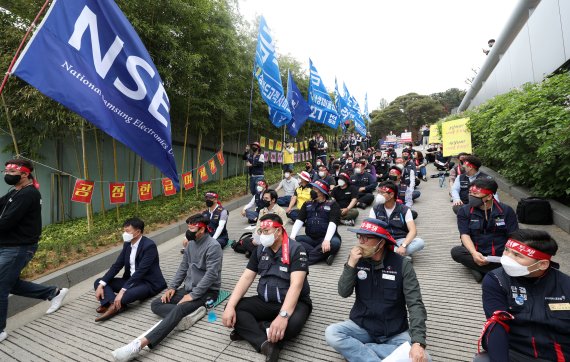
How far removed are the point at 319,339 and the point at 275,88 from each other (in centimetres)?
688

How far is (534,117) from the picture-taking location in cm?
525

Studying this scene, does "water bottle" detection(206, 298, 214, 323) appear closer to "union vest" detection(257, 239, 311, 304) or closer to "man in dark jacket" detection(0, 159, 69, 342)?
"union vest" detection(257, 239, 311, 304)

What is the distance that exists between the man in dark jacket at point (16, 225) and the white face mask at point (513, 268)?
449cm

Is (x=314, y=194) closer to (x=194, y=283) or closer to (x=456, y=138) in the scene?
(x=194, y=283)

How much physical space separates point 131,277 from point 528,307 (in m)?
3.97

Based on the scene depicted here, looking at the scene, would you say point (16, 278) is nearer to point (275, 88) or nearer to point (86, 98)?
point (86, 98)

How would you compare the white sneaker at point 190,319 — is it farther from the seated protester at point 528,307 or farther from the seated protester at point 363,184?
the seated protester at point 363,184

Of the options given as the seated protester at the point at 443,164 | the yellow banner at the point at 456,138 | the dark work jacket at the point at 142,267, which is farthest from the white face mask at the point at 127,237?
the seated protester at the point at 443,164

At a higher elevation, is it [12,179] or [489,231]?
[12,179]

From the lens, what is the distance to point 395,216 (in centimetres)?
459

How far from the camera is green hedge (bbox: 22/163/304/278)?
5.24 meters

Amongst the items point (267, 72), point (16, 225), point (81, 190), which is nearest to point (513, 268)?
point (16, 225)

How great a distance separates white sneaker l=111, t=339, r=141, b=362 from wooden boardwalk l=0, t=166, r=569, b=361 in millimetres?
134

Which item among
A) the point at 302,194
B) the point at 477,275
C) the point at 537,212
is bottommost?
the point at 477,275
